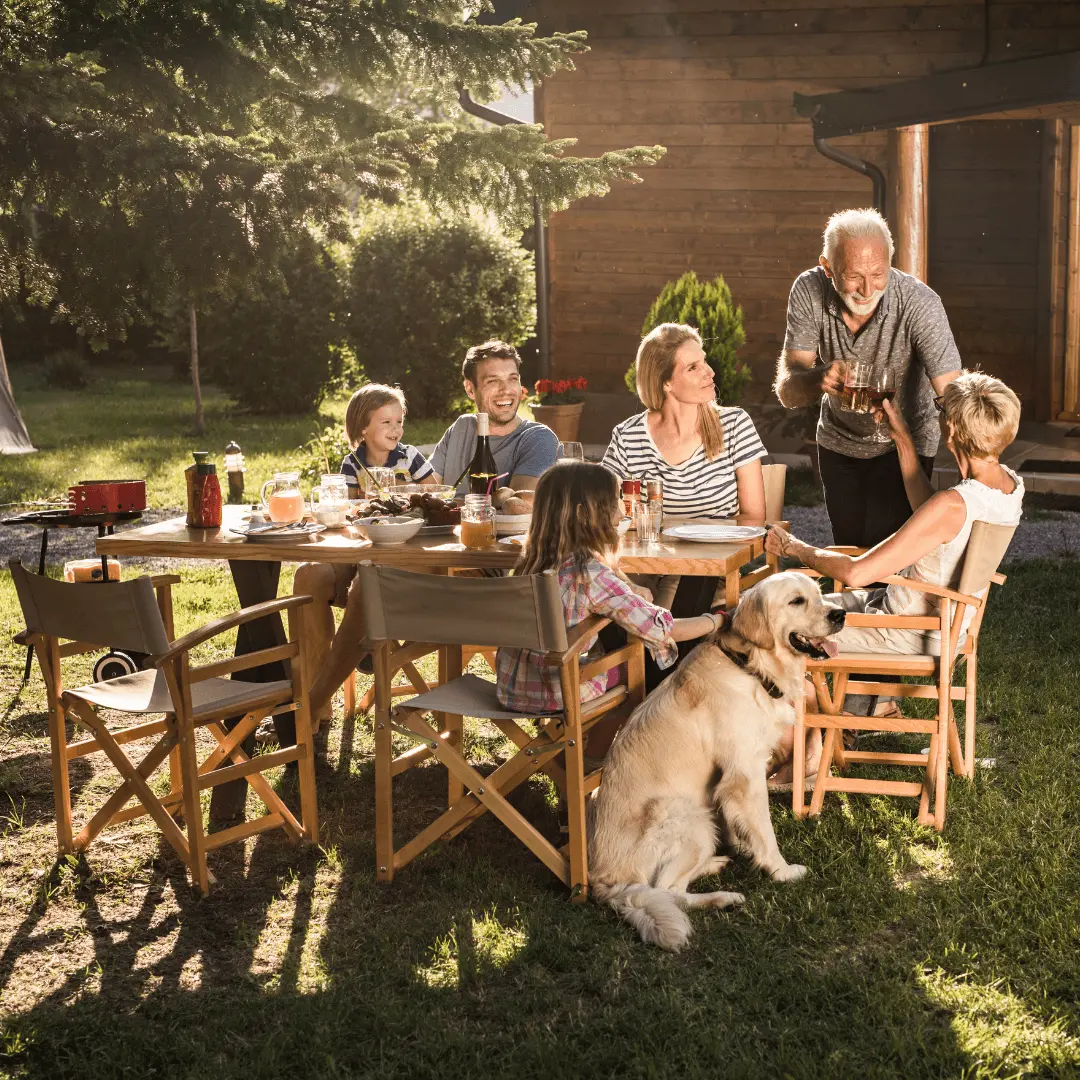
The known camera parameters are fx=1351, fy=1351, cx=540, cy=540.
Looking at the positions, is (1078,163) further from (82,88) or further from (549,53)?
(82,88)

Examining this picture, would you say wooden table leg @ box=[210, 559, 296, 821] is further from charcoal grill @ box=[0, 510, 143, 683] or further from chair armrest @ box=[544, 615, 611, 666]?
chair armrest @ box=[544, 615, 611, 666]

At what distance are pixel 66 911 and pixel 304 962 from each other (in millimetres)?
834

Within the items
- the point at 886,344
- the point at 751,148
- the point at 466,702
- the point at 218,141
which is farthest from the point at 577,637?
the point at 751,148

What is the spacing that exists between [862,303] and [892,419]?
1.95 ft

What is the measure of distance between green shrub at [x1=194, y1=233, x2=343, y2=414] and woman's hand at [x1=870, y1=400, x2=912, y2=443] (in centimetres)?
1251

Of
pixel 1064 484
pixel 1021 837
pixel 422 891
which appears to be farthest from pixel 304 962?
pixel 1064 484

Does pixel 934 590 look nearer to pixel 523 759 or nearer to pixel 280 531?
pixel 523 759

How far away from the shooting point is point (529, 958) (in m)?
3.45

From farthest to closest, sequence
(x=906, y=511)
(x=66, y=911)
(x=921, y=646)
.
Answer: (x=906, y=511)
(x=921, y=646)
(x=66, y=911)

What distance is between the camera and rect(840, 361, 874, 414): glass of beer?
15.4 ft

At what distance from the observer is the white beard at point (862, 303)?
16.4 feet

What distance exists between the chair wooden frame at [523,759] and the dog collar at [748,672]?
31cm

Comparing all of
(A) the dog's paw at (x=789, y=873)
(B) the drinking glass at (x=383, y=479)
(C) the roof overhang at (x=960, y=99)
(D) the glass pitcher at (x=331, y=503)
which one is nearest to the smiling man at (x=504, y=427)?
(B) the drinking glass at (x=383, y=479)

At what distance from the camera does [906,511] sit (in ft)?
16.9
